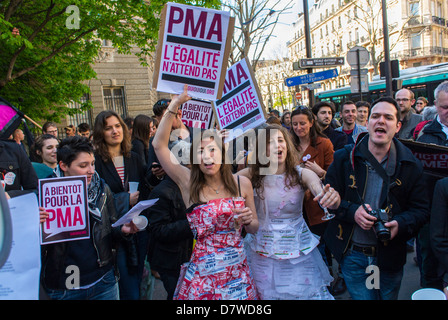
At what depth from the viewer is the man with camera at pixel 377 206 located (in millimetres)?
2438

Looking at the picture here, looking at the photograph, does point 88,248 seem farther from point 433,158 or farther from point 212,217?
point 433,158

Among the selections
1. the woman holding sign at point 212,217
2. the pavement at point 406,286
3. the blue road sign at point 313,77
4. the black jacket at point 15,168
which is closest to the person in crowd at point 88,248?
the woman holding sign at point 212,217

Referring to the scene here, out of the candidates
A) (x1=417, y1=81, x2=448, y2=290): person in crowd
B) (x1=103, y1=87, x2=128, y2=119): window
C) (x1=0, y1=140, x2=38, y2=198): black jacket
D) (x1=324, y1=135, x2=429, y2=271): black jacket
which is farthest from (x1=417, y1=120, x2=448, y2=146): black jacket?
(x1=103, y1=87, x2=128, y2=119): window

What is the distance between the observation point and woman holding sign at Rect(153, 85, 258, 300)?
2.36 meters

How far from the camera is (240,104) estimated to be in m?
3.90

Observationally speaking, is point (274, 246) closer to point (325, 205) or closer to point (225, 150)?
point (325, 205)

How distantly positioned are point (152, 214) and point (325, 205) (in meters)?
1.25

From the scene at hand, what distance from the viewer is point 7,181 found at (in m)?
2.94

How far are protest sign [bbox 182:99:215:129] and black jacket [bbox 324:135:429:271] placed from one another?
2096 mm

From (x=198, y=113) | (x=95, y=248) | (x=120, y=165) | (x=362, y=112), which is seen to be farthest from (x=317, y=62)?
(x=95, y=248)

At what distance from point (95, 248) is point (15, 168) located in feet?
4.02

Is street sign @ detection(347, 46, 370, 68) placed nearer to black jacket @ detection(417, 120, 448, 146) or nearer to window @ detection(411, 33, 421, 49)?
black jacket @ detection(417, 120, 448, 146)
